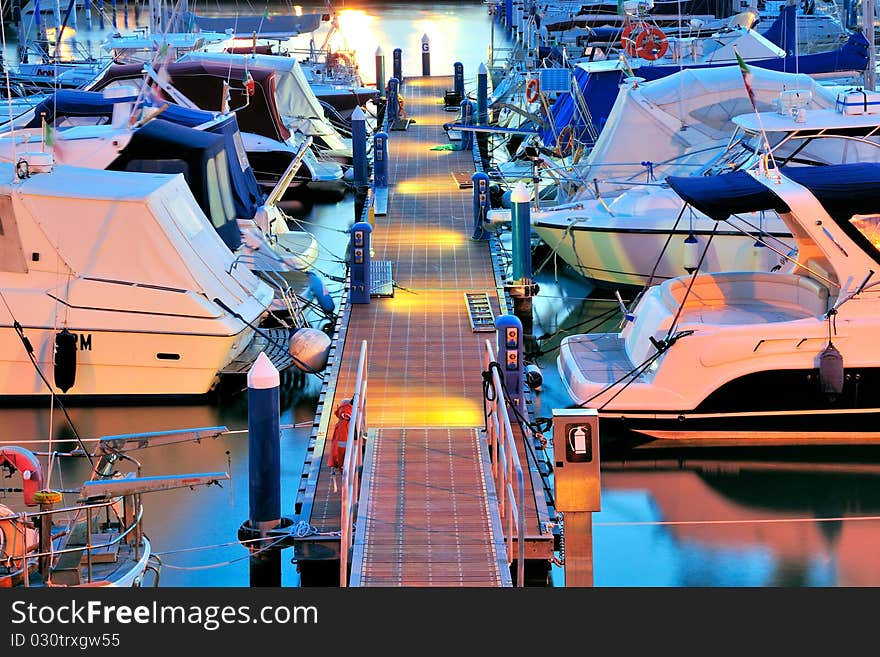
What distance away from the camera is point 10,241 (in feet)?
59.3

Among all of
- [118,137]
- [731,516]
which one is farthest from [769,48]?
[731,516]

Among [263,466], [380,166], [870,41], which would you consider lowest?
[263,466]

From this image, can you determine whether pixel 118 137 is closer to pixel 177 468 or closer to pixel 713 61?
pixel 177 468

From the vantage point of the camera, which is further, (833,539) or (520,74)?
(520,74)

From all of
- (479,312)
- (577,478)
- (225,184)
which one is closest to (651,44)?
(225,184)

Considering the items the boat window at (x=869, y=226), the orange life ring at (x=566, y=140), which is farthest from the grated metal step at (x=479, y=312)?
the orange life ring at (x=566, y=140)

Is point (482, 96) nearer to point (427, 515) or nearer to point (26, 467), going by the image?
point (427, 515)

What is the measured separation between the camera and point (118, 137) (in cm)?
2086

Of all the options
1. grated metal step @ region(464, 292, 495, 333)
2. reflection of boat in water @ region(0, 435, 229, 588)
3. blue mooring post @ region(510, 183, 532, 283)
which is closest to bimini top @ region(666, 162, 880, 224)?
grated metal step @ region(464, 292, 495, 333)

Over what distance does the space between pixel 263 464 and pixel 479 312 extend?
6.72 m

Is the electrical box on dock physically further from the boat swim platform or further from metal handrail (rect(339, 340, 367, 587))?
metal handrail (rect(339, 340, 367, 587))

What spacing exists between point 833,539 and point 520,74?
22.7 m

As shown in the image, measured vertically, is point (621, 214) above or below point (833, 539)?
above

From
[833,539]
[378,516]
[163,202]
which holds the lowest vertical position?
[833,539]
